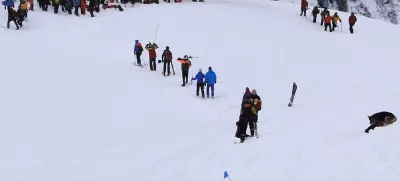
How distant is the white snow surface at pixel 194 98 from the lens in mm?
12125

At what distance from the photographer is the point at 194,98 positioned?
19.8m

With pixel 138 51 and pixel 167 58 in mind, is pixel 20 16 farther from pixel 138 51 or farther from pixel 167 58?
pixel 167 58

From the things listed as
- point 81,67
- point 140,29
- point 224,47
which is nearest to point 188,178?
point 81,67

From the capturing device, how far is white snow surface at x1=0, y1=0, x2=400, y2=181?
12.1 metres

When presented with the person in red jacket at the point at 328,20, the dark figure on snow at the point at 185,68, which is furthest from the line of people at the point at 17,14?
the person in red jacket at the point at 328,20

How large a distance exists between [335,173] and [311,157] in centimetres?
112

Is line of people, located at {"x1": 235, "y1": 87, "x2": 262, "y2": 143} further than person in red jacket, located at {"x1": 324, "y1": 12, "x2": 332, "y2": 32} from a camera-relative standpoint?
No

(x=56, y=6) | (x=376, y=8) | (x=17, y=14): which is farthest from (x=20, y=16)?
(x=376, y=8)

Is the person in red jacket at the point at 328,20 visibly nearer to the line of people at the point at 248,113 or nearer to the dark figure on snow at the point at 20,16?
the dark figure on snow at the point at 20,16

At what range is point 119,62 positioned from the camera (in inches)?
933

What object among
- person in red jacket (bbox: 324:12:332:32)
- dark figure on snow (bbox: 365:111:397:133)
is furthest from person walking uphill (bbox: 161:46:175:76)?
person in red jacket (bbox: 324:12:332:32)

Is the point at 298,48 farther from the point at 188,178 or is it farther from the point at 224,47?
the point at 188,178

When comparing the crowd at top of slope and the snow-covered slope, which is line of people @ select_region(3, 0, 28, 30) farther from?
the snow-covered slope

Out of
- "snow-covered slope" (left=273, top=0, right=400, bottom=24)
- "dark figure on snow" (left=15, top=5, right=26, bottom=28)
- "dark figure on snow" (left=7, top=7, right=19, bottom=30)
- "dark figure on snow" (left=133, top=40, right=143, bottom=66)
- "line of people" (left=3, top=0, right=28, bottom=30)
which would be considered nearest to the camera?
"dark figure on snow" (left=133, top=40, right=143, bottom=66)
